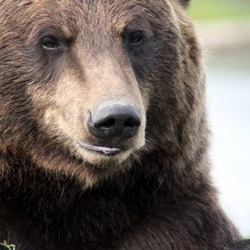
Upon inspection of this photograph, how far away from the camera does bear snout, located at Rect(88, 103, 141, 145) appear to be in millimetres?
6352

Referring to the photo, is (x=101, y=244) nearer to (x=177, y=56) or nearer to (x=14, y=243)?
(x=14, y=243)

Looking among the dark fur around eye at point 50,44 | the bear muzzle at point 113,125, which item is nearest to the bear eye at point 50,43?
the dark fur around eye at point 50,44

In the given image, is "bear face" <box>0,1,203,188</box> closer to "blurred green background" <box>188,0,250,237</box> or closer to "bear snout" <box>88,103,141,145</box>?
"bear snout" <box>88,103,141,145</box>

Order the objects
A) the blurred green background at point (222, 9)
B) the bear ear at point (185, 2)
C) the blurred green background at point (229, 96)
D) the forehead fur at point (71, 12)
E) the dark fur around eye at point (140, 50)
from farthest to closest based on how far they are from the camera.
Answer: the blurred green background at point (222, 9) → the blurred green background at point (229, 96) → the bear ear at point (185, 2) → the dark fur around eye at point (140, 50) → the forehead fur at point (71, 12)

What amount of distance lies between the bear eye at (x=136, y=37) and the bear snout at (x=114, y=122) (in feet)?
2.44

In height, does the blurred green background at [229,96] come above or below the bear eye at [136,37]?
below

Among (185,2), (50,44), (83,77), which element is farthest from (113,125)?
(185,2)

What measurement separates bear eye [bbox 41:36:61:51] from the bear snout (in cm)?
63

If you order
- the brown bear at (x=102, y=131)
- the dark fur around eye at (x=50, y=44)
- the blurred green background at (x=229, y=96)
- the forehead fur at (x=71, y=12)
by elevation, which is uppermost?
the forehead fur at (x=71, y=12)

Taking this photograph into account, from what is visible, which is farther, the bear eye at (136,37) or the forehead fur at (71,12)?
the bear eye at (136,37)

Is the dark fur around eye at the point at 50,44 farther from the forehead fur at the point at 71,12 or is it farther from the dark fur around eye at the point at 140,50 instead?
the dark fur around eye at the point at 140,50

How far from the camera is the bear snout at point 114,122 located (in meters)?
6.35

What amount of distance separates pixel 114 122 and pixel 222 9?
71.9 ft

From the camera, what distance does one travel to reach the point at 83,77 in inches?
265
